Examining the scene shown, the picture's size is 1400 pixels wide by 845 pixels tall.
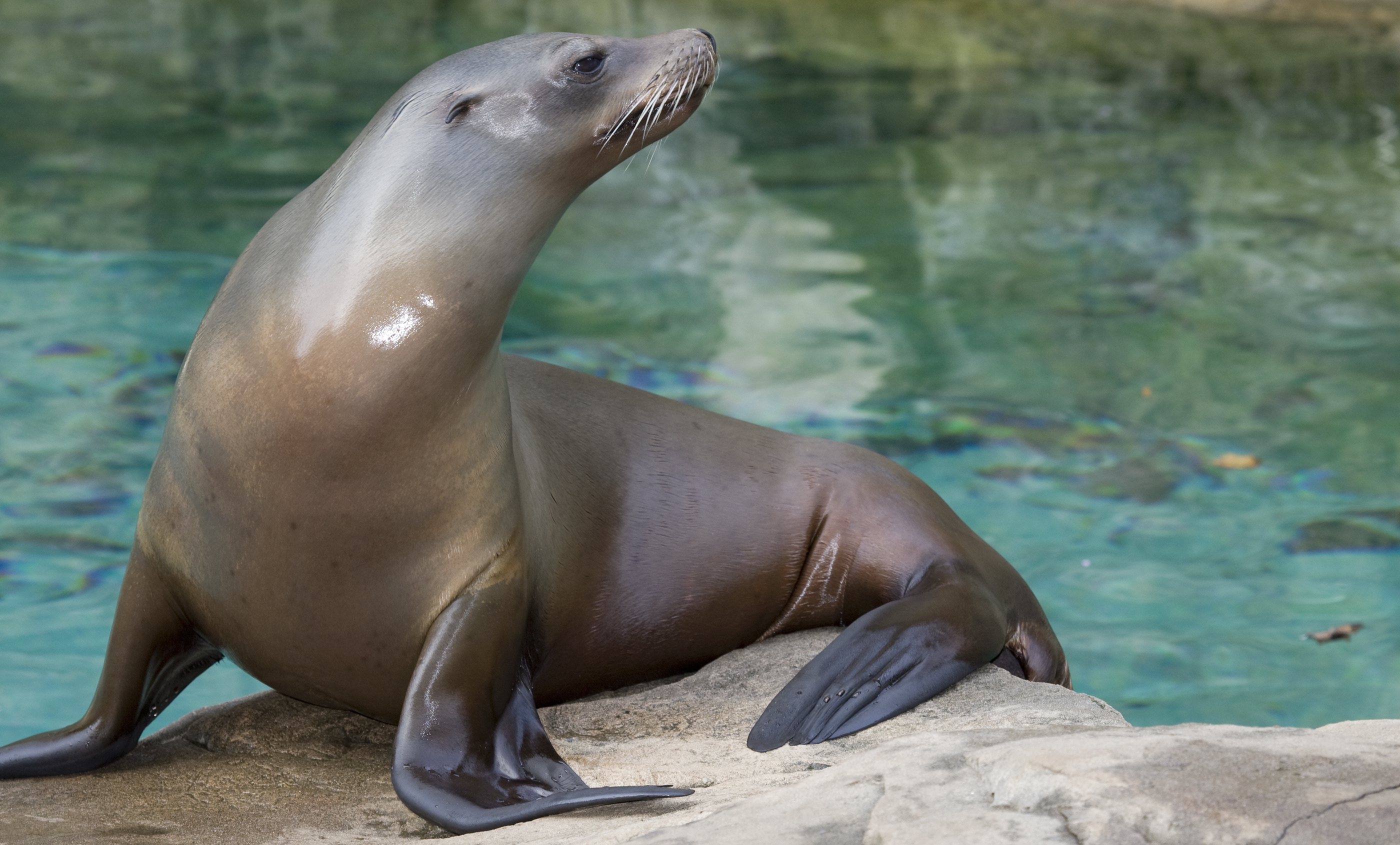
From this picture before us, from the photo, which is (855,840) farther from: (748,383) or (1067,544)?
(748,383)

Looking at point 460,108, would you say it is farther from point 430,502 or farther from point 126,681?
point 126,681

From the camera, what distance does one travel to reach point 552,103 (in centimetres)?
294

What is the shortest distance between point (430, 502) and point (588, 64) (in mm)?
930

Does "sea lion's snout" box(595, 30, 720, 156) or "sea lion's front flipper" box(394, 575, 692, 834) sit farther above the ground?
"sea lion's snout" box(595, 30, 720, 156)

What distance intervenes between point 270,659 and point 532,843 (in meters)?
0.94

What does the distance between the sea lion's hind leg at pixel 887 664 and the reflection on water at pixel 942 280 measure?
1482 millimetres

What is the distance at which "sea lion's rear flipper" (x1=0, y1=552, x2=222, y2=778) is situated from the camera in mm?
2807

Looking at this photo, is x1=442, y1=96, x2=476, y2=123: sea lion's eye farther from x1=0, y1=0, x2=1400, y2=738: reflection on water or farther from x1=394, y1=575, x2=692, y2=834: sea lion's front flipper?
x1=0, y1=0, x2=1400, y2=738: reflection on water

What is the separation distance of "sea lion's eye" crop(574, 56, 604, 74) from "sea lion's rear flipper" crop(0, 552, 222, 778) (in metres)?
1.27

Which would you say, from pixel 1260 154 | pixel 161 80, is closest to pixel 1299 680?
pixel 1260 154

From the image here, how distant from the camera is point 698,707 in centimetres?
308

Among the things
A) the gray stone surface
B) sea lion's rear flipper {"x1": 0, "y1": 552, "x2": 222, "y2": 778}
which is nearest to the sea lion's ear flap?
sea lion's rear flipper {"x1": 0, "y1": 552, "x2": 222, "y2": 778}

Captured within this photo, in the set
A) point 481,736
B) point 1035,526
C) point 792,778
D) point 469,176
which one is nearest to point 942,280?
point 1035,526

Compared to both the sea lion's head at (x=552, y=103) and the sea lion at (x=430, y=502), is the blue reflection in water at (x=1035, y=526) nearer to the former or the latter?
the sea lion at (x=430, y=502)
